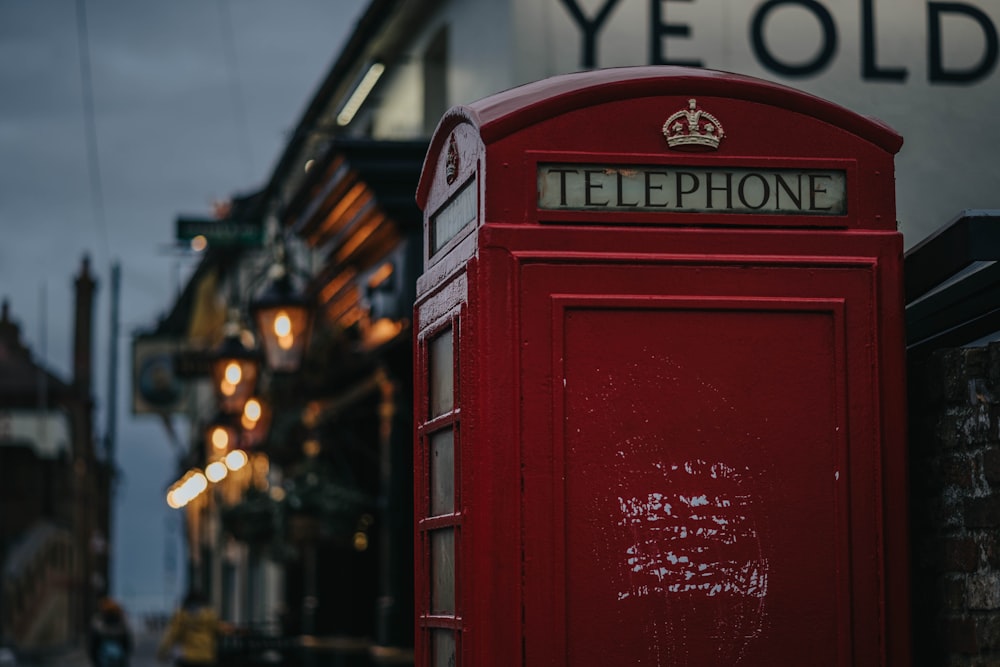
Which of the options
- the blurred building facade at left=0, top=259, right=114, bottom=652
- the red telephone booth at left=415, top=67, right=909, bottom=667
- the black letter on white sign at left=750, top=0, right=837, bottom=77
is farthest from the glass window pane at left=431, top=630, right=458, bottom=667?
the blurred building facade at left=0, top=259, right=114, bottom=652

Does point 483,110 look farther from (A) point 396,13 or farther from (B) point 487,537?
(A) point 396,13

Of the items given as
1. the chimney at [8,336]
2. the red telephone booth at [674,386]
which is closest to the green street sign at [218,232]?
the red telephone booth at [674,386]

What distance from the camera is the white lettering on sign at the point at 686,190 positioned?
5.43 meters

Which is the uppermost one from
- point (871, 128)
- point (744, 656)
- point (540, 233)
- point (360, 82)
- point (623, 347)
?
point (360, 82)

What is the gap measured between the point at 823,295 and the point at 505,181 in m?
1.08

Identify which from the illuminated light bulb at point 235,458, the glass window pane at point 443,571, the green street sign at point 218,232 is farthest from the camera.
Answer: the green street sign at point 218,232

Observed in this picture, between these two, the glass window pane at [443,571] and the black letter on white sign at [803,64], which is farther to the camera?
the black letter on white sign at [803,64]

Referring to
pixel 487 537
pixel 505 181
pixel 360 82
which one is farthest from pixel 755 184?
pixel 360 82

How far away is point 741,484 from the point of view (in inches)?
212

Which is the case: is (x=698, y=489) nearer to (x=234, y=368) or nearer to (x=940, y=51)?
(x=940, y=51)

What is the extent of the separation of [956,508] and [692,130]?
1.51 metres

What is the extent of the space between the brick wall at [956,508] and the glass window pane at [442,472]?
1.64m

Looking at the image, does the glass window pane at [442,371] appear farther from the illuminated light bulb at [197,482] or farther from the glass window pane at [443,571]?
the illuminated light bulb at [197,482]

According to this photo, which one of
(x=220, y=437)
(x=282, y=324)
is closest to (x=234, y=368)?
(x=282, y=324)
